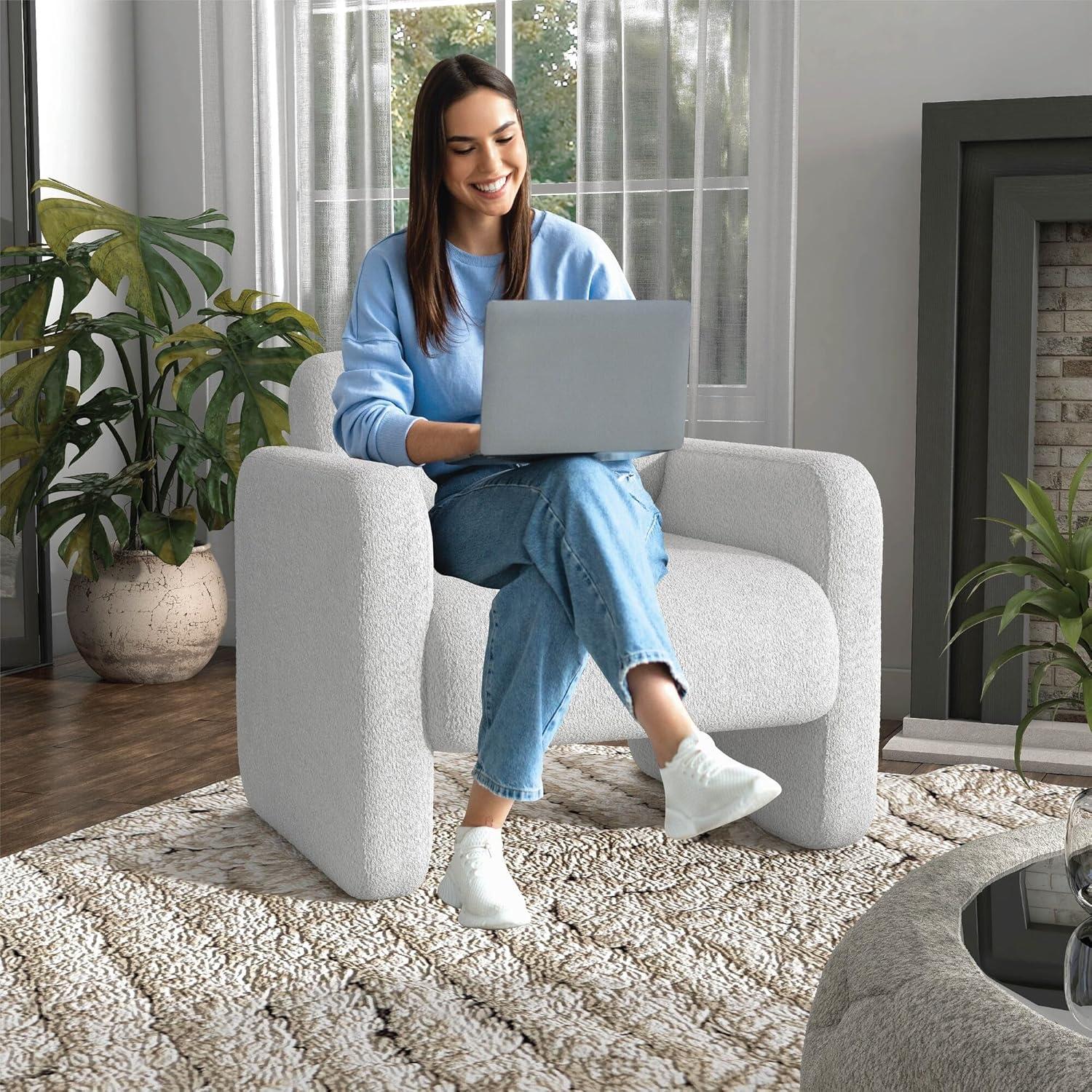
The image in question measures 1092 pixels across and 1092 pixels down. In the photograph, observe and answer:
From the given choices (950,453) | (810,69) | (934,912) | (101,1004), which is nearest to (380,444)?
(101,1004)

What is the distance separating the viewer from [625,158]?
11.6 feet

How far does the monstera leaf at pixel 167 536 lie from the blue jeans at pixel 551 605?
1734 millimetres

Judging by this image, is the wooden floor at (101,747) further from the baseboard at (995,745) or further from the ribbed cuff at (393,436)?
the ribbed cuff at (393,436)

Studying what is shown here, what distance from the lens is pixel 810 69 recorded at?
3.37 meters

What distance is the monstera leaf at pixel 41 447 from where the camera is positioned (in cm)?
340

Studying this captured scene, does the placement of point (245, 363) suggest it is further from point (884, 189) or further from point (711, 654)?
point (711, 654)

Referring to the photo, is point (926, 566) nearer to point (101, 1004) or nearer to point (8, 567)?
point (101, 1004)

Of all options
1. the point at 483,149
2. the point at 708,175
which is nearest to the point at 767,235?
the point at 708,175

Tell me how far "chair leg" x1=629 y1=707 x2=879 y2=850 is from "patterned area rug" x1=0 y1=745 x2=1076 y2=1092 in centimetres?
4

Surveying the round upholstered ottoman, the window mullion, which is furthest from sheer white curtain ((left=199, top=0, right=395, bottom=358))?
the round upholstered ottoman

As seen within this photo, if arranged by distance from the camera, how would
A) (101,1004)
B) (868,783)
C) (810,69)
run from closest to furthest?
(101,1004) < (868,783) < (810,69)

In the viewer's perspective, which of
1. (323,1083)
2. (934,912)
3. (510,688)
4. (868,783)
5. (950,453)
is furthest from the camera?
(950,453)


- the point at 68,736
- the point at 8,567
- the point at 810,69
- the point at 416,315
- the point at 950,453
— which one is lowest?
the point at 68,736

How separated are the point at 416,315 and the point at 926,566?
1.44m
